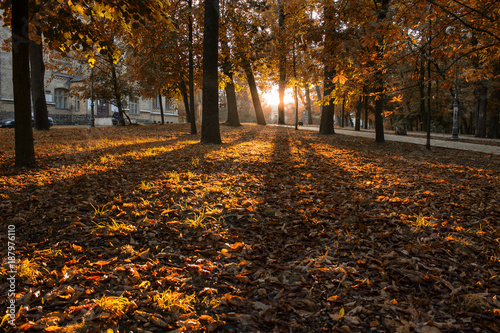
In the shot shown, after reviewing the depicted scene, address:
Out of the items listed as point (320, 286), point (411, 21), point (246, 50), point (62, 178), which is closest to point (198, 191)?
point (62, 178)

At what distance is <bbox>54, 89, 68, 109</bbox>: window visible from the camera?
41.7 metres

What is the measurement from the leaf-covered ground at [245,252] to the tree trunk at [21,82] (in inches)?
19.3

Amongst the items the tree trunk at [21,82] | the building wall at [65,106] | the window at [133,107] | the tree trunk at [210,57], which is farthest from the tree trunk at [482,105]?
the window at [133,107]

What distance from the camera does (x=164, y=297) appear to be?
246cm

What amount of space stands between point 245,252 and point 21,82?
5.45 metres

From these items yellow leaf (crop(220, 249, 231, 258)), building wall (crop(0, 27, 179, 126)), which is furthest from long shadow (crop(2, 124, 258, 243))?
building wall (crop(0, 27, 179, 126))

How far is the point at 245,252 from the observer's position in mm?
3410

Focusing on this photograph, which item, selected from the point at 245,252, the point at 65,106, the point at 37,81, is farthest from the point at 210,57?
the point at 65,106

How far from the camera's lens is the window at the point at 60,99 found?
41.7 meters

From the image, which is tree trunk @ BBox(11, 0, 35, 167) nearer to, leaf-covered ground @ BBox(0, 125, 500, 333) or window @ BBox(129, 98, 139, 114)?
leaf-covered ground @ BBox(0, 125, 500, 333)

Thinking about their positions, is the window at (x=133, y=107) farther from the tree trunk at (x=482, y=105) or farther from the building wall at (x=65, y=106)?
the tree trunk at (x=482, y=105)

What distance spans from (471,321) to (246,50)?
15.3m

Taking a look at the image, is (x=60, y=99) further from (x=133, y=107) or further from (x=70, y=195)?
(x=70, y=195)

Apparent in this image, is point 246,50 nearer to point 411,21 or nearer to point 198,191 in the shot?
point 411,21
